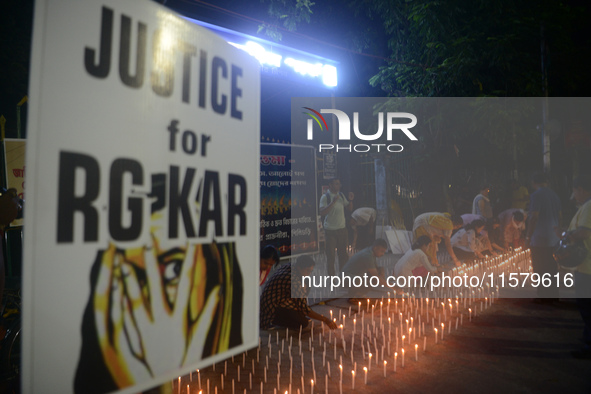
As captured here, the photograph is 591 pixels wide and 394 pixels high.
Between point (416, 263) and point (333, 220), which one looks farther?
point (333, 220)

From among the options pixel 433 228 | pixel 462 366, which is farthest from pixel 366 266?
pixel 462 366

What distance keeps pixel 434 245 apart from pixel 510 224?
323cm

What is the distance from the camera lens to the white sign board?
43.1 inches

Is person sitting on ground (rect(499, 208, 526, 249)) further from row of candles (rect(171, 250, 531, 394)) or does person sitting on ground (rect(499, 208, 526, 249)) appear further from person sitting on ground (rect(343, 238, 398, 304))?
person sitting on ground (rect(343, 238, 398, 304))

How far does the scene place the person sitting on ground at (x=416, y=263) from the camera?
23.8 ft

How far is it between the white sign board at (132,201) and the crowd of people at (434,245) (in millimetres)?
4139

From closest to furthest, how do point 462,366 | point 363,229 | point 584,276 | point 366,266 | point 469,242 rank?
point 462,366, point 584,276, point 366,266, point 469,242, point 363,229

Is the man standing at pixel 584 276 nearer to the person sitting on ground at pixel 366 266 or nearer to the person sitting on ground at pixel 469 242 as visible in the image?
the person sitting on ground at pixel 366 266

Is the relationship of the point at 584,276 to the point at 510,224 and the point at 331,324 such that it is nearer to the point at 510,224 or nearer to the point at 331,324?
the point at 331,324

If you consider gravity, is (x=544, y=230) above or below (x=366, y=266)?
above

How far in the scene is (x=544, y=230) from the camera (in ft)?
23.7

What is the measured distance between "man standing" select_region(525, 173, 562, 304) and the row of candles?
0.92 m

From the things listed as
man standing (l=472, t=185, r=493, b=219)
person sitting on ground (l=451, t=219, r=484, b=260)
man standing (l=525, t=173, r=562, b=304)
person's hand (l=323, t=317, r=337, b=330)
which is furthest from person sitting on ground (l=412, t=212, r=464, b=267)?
person's hand (l=323, t=317, r=337, b=330)

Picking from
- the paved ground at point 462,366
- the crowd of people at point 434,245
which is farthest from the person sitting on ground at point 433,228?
the paved ground at point 462,366
